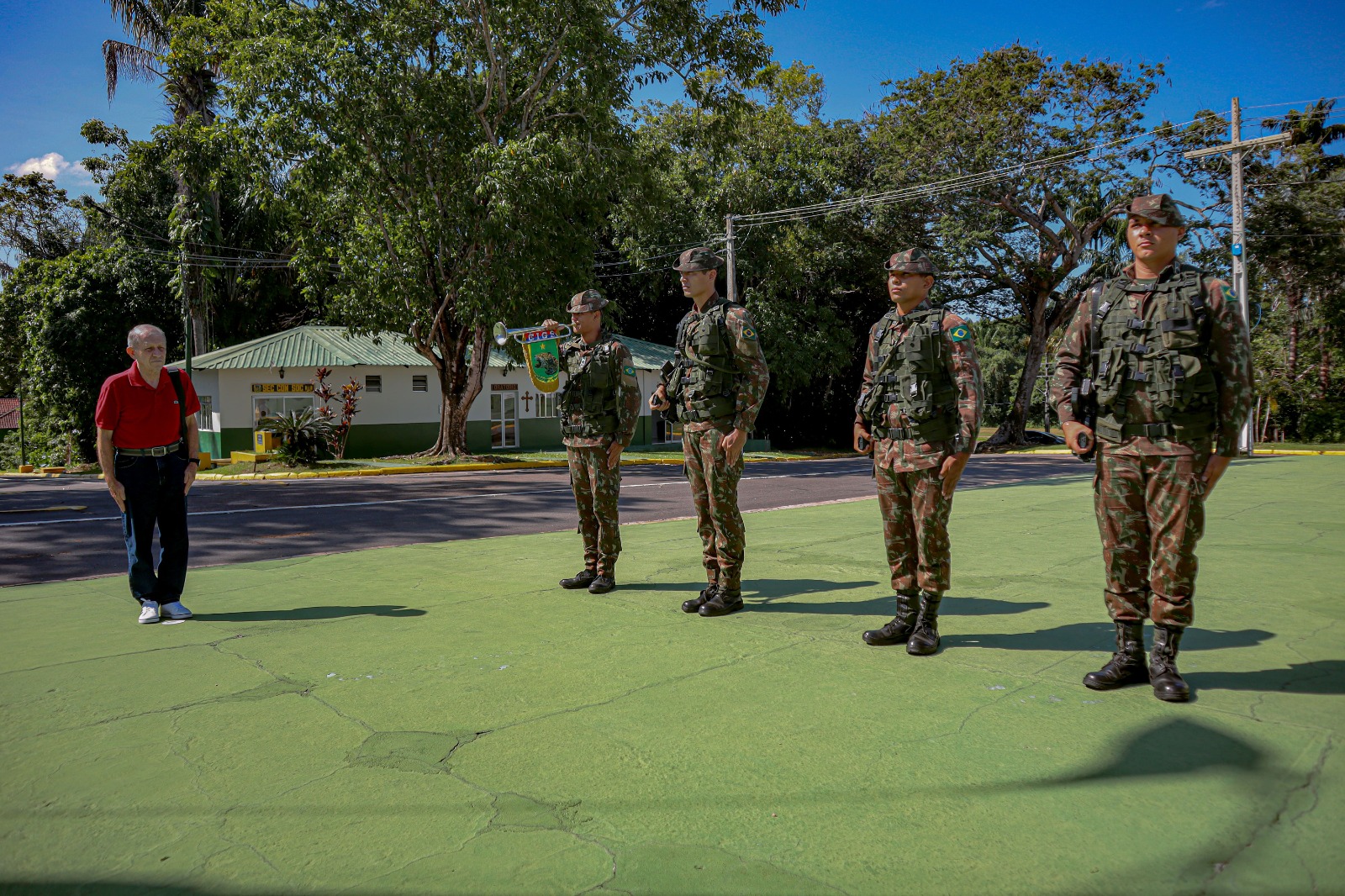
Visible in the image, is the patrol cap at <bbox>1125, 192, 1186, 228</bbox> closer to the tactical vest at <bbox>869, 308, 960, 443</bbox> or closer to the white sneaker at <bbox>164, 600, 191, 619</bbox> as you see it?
the tactical vest at <bbox>869, 308, 960, 443</bbox>

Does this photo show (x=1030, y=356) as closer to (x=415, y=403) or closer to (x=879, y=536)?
(x=415, y=403)

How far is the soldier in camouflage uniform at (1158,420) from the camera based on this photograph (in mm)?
3627

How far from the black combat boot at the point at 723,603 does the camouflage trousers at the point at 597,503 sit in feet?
2.95

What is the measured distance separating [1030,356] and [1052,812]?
3275cm

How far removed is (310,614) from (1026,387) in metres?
32.1

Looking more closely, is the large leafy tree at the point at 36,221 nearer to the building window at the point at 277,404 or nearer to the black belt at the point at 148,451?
the building window at the point at 277,404

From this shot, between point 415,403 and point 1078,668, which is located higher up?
point 415,403

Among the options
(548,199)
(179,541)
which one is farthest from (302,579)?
(548,199)

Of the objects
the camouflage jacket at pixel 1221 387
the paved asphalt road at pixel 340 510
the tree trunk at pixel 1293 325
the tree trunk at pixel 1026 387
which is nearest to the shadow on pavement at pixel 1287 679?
the camouflage jacket at pixel 1221 387

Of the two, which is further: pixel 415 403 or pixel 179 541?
pixel 415 403

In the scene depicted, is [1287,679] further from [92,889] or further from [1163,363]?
[92,889]

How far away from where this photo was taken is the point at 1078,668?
4.07 m

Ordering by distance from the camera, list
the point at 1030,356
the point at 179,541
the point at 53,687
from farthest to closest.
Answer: the point at 1030,356, the point at 179,541, the point at 53,687

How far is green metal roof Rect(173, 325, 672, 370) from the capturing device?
27638 millimetres
